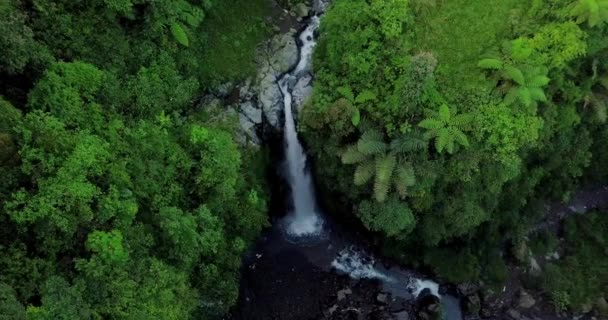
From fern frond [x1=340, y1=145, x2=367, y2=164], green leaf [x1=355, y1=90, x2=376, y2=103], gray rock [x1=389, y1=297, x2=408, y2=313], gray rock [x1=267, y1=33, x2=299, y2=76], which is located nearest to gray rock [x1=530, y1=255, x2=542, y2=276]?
gray rock [x1=389, y1=297, x2=408, y2=313]

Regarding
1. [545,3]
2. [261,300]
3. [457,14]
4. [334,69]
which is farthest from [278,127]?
[545,3]

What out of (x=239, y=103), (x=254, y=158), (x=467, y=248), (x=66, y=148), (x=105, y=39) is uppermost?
(x=105, y=39)

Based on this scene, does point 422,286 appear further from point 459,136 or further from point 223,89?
point 223,89

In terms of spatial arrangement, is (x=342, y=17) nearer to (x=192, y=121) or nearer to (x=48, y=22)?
(x=192, y=121)

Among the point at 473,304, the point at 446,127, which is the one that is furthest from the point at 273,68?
the point at 473,304

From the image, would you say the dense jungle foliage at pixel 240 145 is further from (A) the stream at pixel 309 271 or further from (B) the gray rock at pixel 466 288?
(A) the stream at pixel 309 271

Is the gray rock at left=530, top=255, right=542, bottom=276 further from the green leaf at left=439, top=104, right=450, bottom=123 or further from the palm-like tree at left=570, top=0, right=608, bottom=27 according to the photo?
the palm-like tree at left=570, top=0, right=608, bottom=27
